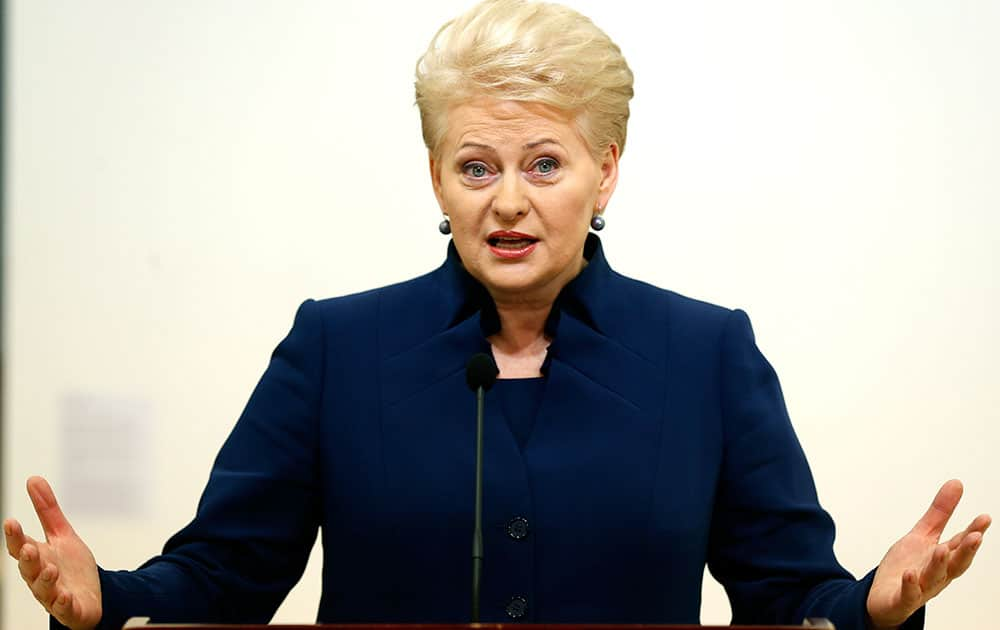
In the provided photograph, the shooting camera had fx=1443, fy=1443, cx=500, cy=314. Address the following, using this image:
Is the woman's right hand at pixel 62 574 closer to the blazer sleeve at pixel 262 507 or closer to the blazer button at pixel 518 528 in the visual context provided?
the blazer sleeve at pixel 262 507

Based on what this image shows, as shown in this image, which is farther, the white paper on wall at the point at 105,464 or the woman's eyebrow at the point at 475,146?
the white paper on wall at the point at 105,464

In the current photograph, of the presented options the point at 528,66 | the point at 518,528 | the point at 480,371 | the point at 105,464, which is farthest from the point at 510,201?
the point at 105,464

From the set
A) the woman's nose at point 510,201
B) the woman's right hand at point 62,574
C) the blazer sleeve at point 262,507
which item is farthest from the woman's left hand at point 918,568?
the woman's right hand at point 62,574

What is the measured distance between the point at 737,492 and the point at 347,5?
4.75ft

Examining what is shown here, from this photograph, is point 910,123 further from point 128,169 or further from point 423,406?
point 128,169

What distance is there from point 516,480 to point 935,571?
1.86 feet

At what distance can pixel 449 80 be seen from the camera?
6.64 ft

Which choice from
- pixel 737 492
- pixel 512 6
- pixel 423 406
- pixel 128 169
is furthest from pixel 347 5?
pixel 737 492

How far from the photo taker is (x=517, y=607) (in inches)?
76.7

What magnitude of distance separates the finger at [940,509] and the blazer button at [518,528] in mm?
509

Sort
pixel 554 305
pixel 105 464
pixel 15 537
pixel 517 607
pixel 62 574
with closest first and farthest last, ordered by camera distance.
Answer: pixel 15 537 → pixel 62 574 → pixel 517 607 → pixel 554 305 → pixel 105 464

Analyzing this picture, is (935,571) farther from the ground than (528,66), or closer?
closer

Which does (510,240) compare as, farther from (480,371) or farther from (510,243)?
(480,371)

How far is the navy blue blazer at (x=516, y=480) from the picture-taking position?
6.47 feet
